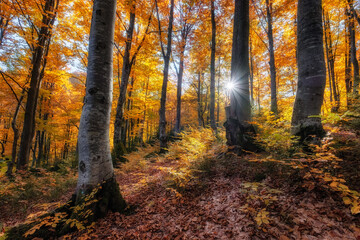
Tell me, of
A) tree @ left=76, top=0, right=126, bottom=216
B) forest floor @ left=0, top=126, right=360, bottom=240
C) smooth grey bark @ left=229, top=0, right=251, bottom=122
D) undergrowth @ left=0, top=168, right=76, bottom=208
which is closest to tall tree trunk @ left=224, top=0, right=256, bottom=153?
smooth grey bark @ left=229, top=0, right=251, bottom=122

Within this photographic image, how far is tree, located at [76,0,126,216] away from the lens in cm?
268

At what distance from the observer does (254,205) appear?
90.1 inches

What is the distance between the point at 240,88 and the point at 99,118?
405 cm

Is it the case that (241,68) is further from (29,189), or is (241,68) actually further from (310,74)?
(29,189)

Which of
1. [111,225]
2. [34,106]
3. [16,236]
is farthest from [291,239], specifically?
[34,106]

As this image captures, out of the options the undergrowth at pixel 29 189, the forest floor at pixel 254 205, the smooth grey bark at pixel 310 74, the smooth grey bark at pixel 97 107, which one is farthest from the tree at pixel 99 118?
the smooth grey bark at pixel 310 74

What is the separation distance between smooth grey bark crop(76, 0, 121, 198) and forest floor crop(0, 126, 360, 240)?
2.90ft

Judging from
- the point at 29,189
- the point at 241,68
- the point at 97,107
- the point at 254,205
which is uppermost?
the point at 241,68

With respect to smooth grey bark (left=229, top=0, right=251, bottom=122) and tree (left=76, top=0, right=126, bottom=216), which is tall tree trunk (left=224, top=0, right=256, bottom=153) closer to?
smooth grey bark (left=229, top=0, right=251, bottom=122)

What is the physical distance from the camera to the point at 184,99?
60.1 feet

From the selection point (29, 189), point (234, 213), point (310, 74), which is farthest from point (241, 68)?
point (29, 189)

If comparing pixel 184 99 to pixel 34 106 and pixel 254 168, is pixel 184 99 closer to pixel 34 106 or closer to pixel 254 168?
pixel 34 106

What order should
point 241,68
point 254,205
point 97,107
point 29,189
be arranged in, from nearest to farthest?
1. point 254,205
2. point 97,107
3. point 241,68
4. point 29,189

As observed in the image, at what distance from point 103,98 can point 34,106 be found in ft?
23.9
